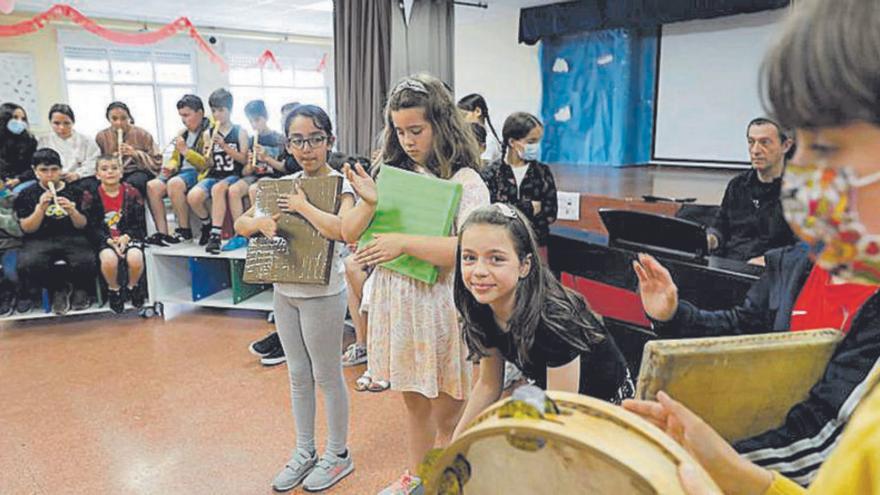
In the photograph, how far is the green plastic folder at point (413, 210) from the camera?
69.6 inches

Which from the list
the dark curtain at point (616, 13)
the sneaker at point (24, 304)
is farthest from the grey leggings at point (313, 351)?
the dark curtain at point (616, 13)

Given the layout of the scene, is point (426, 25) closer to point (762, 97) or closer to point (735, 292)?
point (735, 292)

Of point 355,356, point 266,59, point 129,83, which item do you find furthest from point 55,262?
point 266,59

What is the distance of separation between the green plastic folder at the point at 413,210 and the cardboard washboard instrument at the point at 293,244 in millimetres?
224

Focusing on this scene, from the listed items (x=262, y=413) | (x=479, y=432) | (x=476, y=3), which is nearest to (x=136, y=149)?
(x=262, y=413)

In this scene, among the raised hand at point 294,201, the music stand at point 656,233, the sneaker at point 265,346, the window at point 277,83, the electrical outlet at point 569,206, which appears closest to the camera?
the raised hand at point 294,201

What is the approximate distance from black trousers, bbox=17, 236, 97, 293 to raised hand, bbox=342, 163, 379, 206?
124 inches

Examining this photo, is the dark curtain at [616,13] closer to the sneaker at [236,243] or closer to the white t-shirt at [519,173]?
the white t-shirt at [519,173]

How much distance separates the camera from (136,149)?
4.92m

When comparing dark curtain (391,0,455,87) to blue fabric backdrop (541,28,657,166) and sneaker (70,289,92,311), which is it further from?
sneaker (70,289,92,311)

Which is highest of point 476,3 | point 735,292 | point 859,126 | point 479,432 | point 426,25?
point 476,3

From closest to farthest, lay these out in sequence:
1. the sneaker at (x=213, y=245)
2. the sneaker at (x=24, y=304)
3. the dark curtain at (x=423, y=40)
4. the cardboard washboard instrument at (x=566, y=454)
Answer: the cardboard washboard instrument at (x=566, y=454) → the sneaker at (x=24, y=304) → the sneaker at (x=213, y=245) → the dark curtain at (x=423, y=40)

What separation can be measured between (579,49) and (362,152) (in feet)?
10.4

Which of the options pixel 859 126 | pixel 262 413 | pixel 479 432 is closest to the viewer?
pixel 859 126
